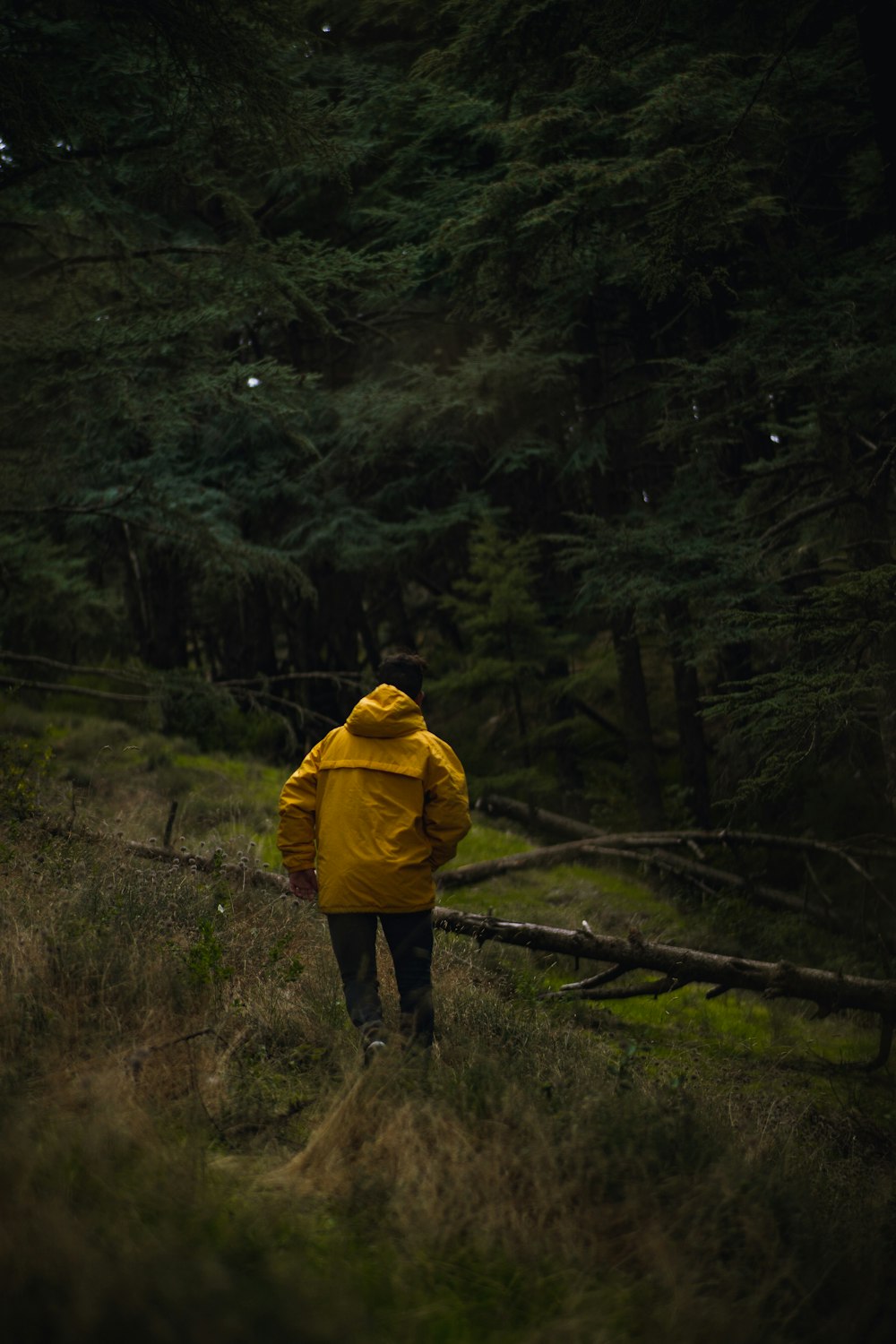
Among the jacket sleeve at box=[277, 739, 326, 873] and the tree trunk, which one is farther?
the tree trunk

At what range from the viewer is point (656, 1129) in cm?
392

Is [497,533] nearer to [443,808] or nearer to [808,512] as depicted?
[808,512]

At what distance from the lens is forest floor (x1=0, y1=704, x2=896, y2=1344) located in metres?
2.73

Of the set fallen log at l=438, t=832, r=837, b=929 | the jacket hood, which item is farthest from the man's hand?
fallen log at l=438, t=832, r=837, b=929

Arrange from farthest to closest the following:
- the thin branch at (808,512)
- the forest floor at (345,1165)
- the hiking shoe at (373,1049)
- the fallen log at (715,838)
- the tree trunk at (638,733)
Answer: the tree trunk at (638,733)
the fallen log at (715,838)
the thin branch at (808,512)
the hiking shoe at (373,1049)
the forest floor at (345,1165)

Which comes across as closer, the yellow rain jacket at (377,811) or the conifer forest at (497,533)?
the conifer forest at (497,533)

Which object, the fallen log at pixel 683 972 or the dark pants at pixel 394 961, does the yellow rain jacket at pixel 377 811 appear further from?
the fallen log at pixel 683 972

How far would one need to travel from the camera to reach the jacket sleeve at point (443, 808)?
518 cm

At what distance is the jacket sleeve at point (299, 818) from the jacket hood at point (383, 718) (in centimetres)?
27

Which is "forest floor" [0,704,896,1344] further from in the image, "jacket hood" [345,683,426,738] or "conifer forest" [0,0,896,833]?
"conifer forest" [0,0,896,833]

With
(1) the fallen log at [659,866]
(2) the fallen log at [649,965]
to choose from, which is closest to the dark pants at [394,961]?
(2) the fallen log at [649,965]

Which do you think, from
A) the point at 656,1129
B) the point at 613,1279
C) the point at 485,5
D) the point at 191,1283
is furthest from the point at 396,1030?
the point at 485,5

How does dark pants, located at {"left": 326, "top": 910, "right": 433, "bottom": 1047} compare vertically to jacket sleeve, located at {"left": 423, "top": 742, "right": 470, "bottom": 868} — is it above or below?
below

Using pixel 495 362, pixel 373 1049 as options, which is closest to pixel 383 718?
pixel 373 1049
